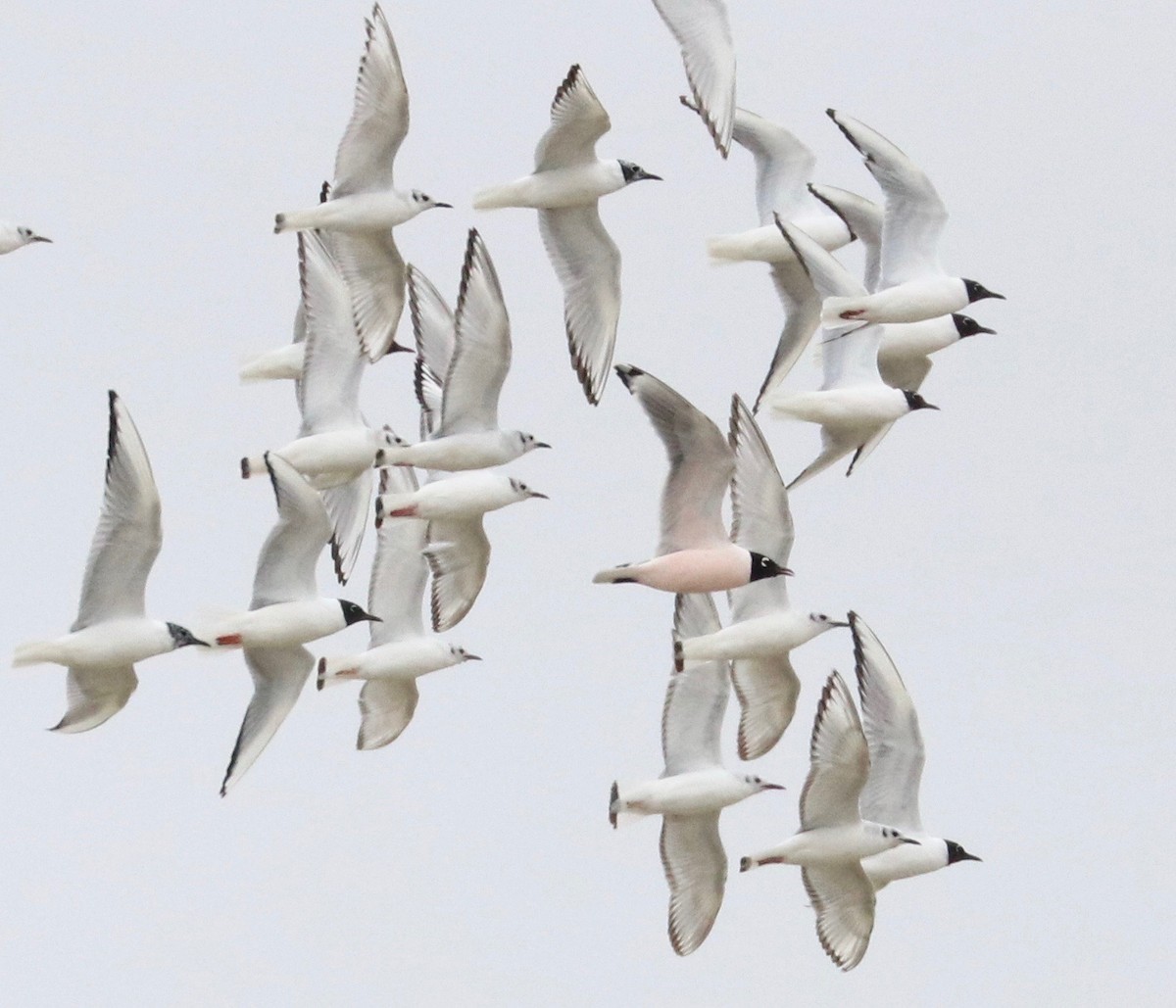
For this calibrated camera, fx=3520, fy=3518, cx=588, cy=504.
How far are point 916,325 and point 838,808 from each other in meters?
3.07

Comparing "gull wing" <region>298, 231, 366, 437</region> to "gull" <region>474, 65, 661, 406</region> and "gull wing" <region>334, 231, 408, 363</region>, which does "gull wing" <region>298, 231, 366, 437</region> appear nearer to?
"gull wing" <region>334, 231, 408, 363</region>

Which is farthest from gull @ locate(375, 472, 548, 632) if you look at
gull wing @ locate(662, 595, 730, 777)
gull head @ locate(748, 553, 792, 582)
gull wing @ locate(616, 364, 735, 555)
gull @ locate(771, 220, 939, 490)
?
gull wing @ locate(616, 364, 735, 555)

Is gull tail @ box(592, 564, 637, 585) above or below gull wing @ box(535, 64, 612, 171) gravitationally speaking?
below

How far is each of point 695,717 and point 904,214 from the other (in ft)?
10.8

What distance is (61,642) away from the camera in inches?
698

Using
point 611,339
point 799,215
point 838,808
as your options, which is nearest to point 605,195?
point 611,339

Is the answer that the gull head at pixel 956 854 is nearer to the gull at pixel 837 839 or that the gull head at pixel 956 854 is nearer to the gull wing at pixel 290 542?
the gull at pixel 837 839

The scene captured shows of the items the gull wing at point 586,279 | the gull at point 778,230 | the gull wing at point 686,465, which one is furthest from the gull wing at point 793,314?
the gull wing at point 686,465

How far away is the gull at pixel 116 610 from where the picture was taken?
682 inches

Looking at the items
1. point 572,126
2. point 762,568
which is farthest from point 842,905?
point 572,126

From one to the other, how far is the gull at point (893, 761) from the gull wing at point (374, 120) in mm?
3767

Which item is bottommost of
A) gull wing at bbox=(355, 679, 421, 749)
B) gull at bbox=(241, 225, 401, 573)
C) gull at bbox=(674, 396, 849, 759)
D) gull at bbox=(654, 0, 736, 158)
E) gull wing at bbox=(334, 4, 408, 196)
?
gull wing at bbox=(355, 679, 421, 749)

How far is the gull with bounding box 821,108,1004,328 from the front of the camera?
19.4m

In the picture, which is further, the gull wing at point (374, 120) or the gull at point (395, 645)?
the gull at point (395, 645)
